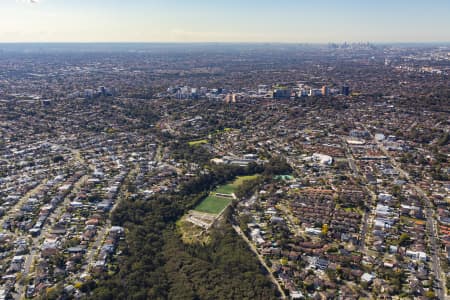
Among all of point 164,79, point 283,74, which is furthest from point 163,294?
point 283,74

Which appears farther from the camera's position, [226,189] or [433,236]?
[226,189]

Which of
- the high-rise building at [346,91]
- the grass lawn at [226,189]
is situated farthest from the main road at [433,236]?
the high-rise building at [346,91]

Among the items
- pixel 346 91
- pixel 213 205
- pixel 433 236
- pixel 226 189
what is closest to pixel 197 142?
pixel 226 189

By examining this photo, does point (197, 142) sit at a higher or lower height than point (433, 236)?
higher

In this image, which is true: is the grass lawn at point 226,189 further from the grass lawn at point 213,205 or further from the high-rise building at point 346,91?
the high-rise building at point 346,91

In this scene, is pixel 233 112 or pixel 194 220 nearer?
pixel 194 220

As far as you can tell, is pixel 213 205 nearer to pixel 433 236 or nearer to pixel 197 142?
pixel 433 236

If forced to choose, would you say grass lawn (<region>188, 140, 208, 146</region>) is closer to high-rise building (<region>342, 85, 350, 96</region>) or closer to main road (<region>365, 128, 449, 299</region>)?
main road (<region>365, 128, 449, 299</region>)

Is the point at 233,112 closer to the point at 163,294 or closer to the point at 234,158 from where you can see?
the point at 234,158

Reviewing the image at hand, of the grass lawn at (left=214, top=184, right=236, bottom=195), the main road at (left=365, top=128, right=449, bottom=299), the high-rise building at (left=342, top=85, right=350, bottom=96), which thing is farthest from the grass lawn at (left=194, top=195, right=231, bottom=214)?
the high-rise building at (left=342, top=85, right=350, bottom=96)
